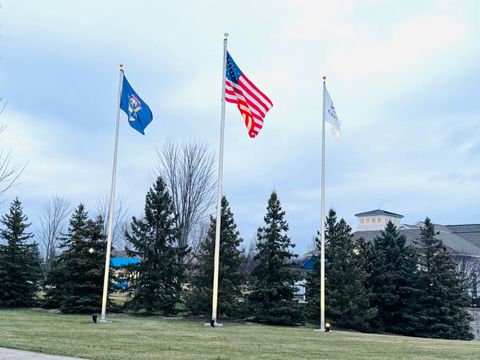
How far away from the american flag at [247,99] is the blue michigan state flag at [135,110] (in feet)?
9.55

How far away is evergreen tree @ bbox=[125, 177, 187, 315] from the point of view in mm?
23547

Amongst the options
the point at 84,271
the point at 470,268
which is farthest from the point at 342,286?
the point at 470,268

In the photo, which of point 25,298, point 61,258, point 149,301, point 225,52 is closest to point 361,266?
point 149,301

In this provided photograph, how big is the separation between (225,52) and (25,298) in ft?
56.9

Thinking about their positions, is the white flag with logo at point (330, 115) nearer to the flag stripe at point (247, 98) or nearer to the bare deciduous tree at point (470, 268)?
the flag stripe at point (247, 98)

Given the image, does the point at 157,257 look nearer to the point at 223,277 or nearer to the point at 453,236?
the point at 223,277

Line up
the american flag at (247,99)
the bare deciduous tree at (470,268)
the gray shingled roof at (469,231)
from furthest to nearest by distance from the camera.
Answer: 1. the gray shingled roof at (469,231)
2. the bare deciduous tree at (470,268)
3. the american flag at (247,99)

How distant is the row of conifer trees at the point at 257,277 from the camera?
72.8 ft

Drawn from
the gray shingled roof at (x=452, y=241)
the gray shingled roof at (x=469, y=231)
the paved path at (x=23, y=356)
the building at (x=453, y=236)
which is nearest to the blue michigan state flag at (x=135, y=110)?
the paved path at (x=23, y=356)

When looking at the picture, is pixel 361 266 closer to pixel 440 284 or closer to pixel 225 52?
pixel 440 284

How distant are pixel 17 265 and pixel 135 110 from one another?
13466mm

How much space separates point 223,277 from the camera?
2198cm

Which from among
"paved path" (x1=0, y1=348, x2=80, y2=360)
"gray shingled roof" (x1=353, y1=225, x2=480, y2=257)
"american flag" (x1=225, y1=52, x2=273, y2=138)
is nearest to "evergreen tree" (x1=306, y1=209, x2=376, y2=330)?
"american flag" (x1=225, y1=52, x2=273, y2=138)

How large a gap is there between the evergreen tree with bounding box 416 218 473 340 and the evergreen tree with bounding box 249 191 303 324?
7697 millimetres
